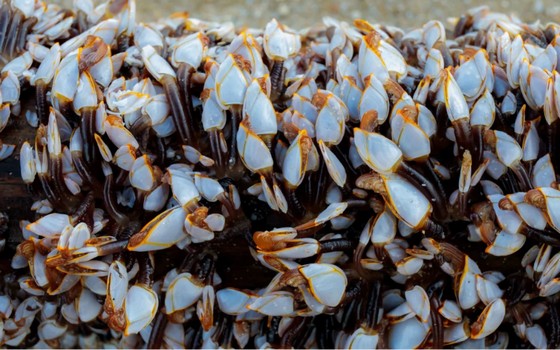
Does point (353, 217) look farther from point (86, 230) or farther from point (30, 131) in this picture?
point (30, 131)

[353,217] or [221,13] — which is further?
[221,13]

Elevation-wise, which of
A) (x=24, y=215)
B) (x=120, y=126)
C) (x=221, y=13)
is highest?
(x=120, y=126)

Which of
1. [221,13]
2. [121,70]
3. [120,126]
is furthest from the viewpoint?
[221,13]

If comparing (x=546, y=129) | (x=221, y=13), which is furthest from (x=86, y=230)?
(x=221, y=13)

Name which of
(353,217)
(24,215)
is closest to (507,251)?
(353,217)

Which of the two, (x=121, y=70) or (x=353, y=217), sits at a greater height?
(x=121, y=70)

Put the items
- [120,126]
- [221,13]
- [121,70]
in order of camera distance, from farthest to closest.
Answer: [221,13], [121,70], [120,126]
